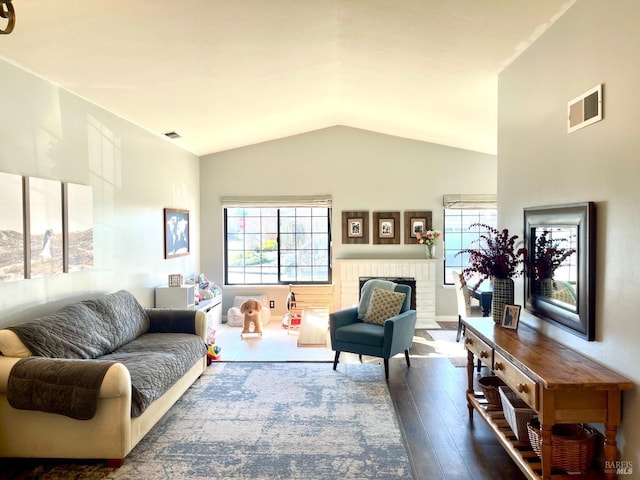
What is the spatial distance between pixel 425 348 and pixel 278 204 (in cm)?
318

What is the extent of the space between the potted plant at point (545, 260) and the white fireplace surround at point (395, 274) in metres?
3.79

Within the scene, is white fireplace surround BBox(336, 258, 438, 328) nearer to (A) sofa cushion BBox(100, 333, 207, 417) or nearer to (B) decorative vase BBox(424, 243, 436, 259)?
(B) decorative vase BBox(424, 243, 436, 259)

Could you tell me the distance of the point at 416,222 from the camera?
23.4ft

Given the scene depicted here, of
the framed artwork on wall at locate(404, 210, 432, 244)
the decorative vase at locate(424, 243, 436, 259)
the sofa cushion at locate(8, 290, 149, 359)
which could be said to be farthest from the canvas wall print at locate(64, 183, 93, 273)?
the decorative vase at locate(424, 243, 436, 259)

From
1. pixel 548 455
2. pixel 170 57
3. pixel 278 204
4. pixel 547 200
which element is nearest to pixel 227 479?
pixel 548 455

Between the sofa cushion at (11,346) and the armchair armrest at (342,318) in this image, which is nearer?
the sofa cushion at (11,346)

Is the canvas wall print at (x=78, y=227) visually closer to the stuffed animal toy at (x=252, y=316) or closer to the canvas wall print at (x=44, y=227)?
the canvas wall print at (x=44, y=227)

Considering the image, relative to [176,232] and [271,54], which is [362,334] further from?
[176,232]

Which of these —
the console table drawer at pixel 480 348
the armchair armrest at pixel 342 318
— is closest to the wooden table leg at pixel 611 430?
the console table drawer at pixel 480 348

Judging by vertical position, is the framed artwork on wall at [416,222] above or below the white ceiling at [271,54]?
below

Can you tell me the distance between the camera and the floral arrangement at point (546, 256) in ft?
9.29

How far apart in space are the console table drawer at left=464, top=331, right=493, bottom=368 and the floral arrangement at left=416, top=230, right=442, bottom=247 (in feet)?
11.8

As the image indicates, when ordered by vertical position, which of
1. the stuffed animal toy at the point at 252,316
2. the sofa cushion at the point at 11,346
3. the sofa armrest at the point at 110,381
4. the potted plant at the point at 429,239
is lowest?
the stuffed animal toy at the point at 252,316

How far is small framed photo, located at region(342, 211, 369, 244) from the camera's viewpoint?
282 inches
